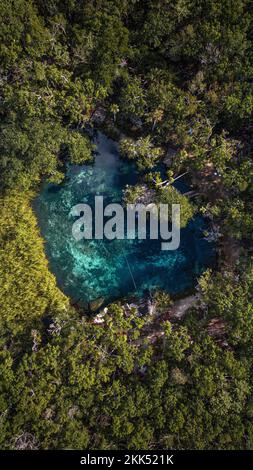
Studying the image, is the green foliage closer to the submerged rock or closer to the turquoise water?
the submerged rock

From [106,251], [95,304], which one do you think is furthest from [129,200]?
[95,304]

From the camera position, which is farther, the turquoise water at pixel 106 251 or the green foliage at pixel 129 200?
the turquoise water at pixel 106 251

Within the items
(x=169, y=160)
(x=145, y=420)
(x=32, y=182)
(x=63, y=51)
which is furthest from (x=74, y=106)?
(x=145, y=420)

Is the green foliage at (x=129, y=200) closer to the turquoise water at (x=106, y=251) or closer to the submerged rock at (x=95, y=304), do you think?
the submerged rock at (x=95, y=304)

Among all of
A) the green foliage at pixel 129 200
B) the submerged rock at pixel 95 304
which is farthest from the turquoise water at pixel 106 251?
the green foliage at pixel 129 200

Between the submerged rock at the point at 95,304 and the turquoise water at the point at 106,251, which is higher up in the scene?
the turquoise water at the point at 106,251

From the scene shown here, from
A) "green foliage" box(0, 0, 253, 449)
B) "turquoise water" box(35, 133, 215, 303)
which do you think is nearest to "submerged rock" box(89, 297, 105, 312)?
"turquoise water" box(35, 133, 215, 303)

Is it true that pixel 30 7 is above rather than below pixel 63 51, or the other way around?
above
